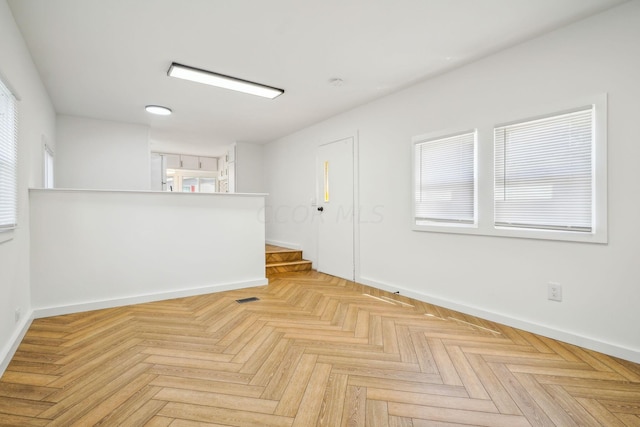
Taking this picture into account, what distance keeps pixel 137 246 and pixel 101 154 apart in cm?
259

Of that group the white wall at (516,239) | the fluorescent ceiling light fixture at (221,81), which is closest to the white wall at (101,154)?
the fluorescent ceiling light fixture at (221,81)

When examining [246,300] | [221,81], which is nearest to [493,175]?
[246,300]

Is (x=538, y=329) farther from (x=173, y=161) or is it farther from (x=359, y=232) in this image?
(x=173, y=161)

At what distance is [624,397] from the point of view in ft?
5.67

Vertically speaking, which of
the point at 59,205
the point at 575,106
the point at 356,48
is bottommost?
the point at 59,205

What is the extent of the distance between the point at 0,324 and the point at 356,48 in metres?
3.33

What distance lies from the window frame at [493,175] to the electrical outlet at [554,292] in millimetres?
371

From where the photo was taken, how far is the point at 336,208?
4844 millimetres

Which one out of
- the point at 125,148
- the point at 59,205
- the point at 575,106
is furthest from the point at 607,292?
the point at 125,148

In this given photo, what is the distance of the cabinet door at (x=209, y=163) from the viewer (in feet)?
28.3

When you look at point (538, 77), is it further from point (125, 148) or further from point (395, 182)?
point (125, 148)

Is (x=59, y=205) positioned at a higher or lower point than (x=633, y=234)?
higher

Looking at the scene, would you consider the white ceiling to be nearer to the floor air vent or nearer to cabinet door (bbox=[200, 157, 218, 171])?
the floor air vent

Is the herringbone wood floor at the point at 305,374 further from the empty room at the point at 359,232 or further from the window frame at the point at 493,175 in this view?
the window frame at the point at 493,175
